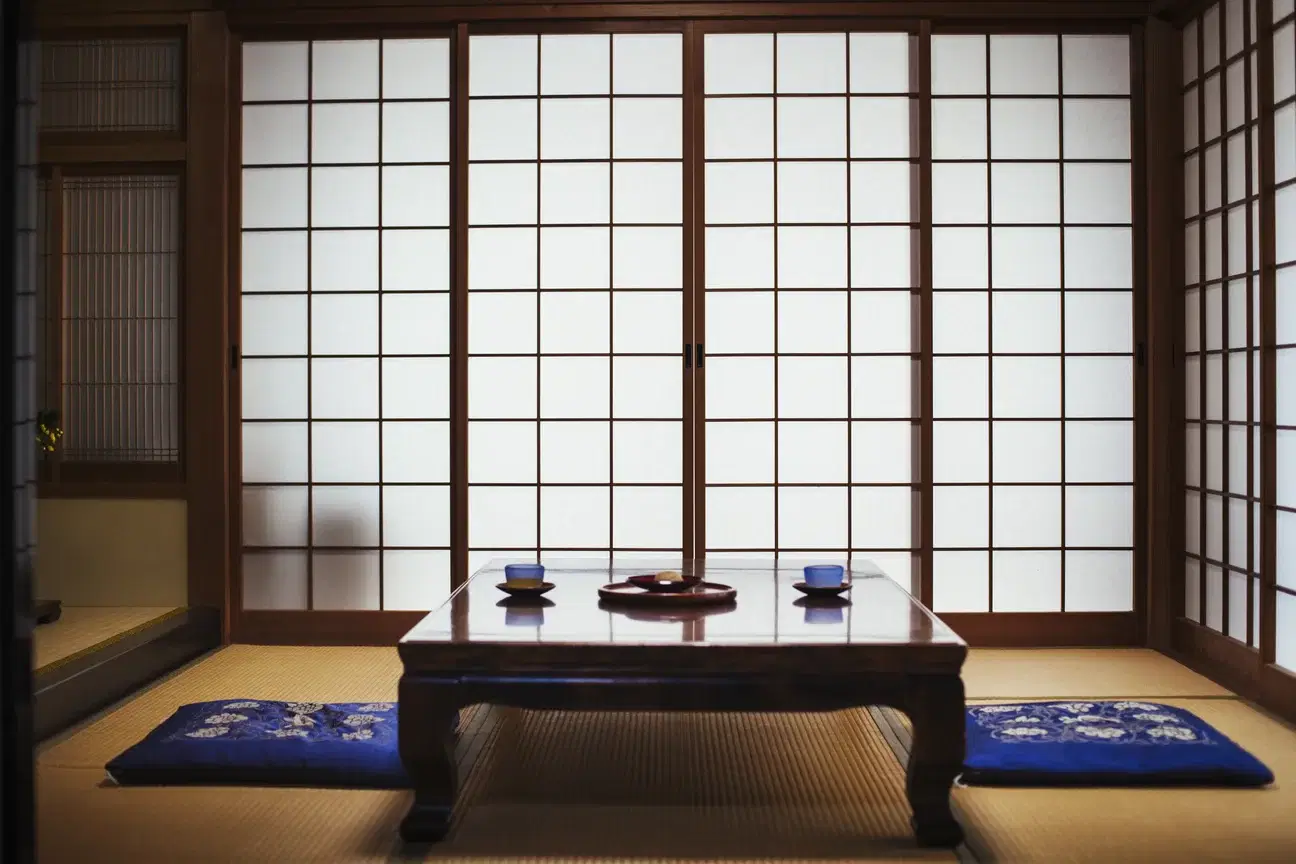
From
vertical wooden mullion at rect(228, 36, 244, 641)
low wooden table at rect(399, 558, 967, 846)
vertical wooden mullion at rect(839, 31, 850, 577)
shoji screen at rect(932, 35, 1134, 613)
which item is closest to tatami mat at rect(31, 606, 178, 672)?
vertical wooden mullion at rect(228, 36, 244, 641)

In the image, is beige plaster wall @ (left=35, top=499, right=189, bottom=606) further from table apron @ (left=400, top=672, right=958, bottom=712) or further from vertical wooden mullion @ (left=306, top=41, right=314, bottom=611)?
table apron @ (left=400, top=672, right=958, bottom=712)

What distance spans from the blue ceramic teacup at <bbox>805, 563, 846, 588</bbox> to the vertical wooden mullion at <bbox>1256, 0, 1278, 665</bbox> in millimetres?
1708

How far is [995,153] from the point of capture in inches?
182

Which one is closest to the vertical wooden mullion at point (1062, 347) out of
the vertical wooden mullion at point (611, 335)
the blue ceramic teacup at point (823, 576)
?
the vertical wooden mullion at point (611, 335)

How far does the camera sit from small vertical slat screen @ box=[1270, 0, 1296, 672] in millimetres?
3520

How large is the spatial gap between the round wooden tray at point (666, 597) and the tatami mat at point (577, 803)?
44 centimetres

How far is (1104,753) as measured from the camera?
9.23 feet

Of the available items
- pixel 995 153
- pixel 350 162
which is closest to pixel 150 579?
pixel 350 162

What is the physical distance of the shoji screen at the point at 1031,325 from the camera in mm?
4598

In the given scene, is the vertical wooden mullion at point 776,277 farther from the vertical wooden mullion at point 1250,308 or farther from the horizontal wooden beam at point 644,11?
the vertical wooden mullion at point 1250,308

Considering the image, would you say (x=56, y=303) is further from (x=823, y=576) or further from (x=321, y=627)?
(x=823, y=576)

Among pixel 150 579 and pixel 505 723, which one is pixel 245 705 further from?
pixel 150 579

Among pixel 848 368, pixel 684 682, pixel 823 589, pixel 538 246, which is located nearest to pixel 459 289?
pixel 538 246

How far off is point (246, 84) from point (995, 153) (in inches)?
127
